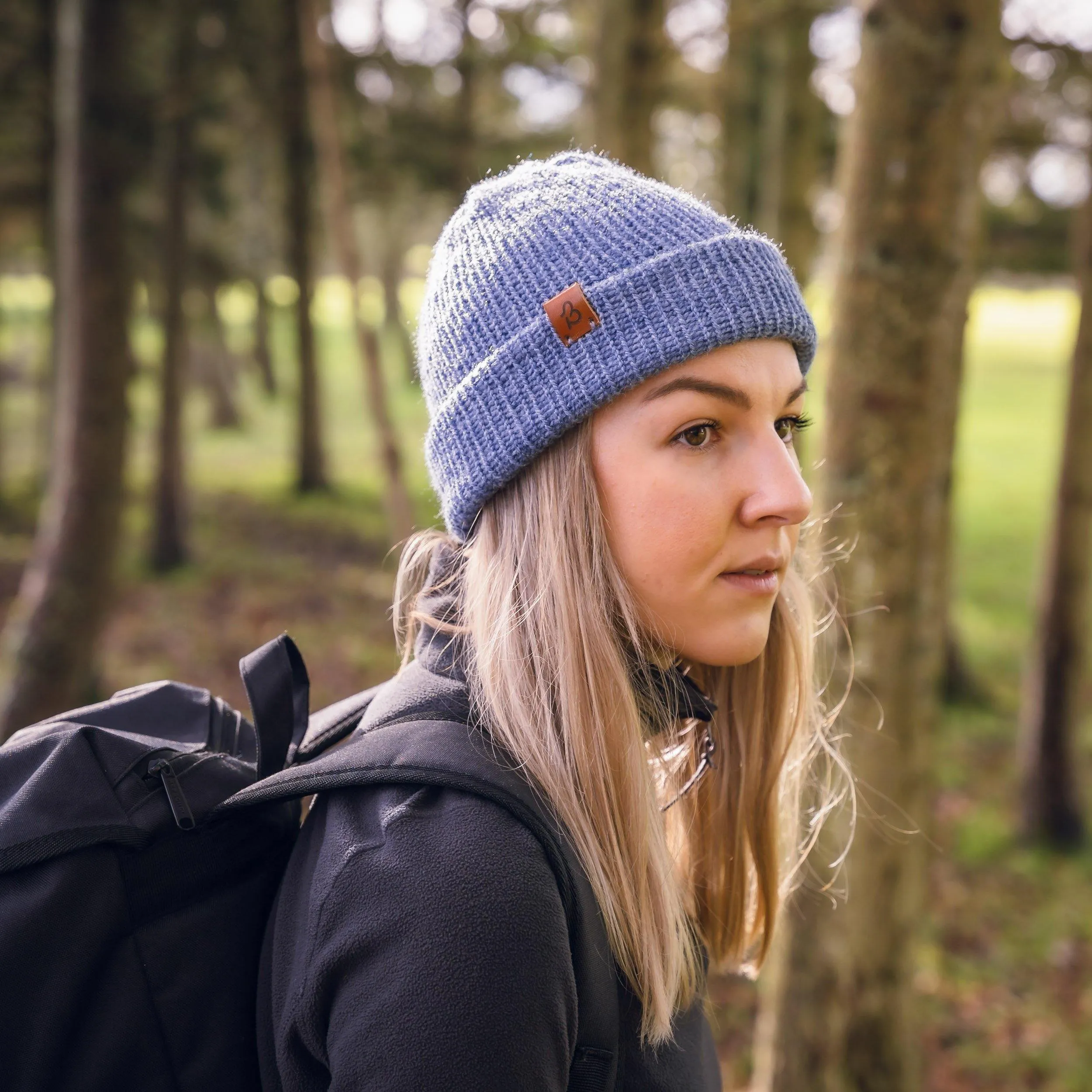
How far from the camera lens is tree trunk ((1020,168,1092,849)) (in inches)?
259

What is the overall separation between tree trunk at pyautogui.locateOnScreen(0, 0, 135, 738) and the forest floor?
1.87m

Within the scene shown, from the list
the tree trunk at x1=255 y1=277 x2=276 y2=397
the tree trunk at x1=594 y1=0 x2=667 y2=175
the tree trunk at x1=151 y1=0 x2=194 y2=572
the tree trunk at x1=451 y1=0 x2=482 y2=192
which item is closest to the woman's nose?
the tree trunk at x1=594 y1=0 x2=667 y2=175

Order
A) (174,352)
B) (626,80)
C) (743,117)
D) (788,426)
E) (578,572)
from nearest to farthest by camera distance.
Answer: 1. (578,572)
2. (788,426)
3. (626,80)
4. (743,117)
5. (174,352)

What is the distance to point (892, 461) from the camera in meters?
2.74

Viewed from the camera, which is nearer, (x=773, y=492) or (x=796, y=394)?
(x=773, y=492)

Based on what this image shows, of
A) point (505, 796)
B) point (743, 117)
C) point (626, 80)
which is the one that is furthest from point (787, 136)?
point (505, 796)

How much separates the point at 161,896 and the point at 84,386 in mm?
4878

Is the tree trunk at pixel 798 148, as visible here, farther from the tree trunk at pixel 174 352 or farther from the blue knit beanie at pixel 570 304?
the blue knit beanie at pixel 570 304

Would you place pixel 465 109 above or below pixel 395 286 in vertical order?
above

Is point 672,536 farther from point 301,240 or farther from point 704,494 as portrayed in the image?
A: point 301,240

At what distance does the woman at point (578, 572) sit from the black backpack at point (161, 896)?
50mm

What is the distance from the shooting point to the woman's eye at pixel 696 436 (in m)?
1.51

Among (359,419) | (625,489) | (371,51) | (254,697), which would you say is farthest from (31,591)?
(359,419)

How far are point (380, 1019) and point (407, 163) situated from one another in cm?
1341
